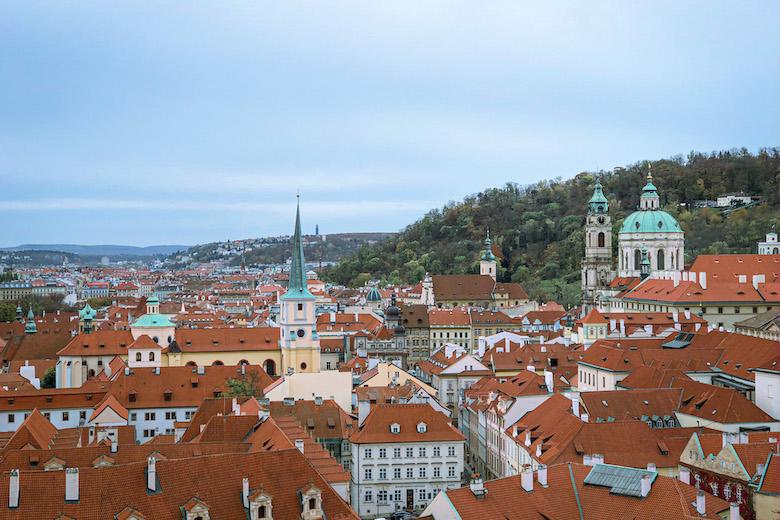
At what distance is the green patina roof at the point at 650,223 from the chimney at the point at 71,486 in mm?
102711

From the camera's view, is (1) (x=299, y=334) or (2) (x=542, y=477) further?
(1) (x=299, y=334)

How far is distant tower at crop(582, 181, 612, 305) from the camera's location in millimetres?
134875

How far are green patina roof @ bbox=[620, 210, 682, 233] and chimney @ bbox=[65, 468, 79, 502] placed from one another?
103 meters

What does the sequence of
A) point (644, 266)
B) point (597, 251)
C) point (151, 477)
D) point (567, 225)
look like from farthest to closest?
point (567, 225), point (597, 251), point (644, 266), point (151, 477)

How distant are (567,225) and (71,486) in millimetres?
151099

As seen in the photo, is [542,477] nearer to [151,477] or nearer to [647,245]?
[151,477]

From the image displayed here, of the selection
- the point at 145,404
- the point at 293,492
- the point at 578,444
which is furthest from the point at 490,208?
the point at 293,492

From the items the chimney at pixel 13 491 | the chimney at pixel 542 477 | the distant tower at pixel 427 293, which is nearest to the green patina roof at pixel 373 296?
the distant tower at pixel 427 293

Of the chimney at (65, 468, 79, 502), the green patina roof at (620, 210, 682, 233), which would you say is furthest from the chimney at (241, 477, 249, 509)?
the green patina roof at (620, 210, 682, 233)

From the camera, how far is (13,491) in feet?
93.9

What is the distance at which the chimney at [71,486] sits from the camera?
29.0m

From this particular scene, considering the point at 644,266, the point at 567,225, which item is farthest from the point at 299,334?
the point at 567,225

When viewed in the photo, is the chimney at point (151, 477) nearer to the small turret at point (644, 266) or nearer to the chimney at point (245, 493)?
the chimney at point (245, 493)

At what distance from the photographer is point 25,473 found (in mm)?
29781
